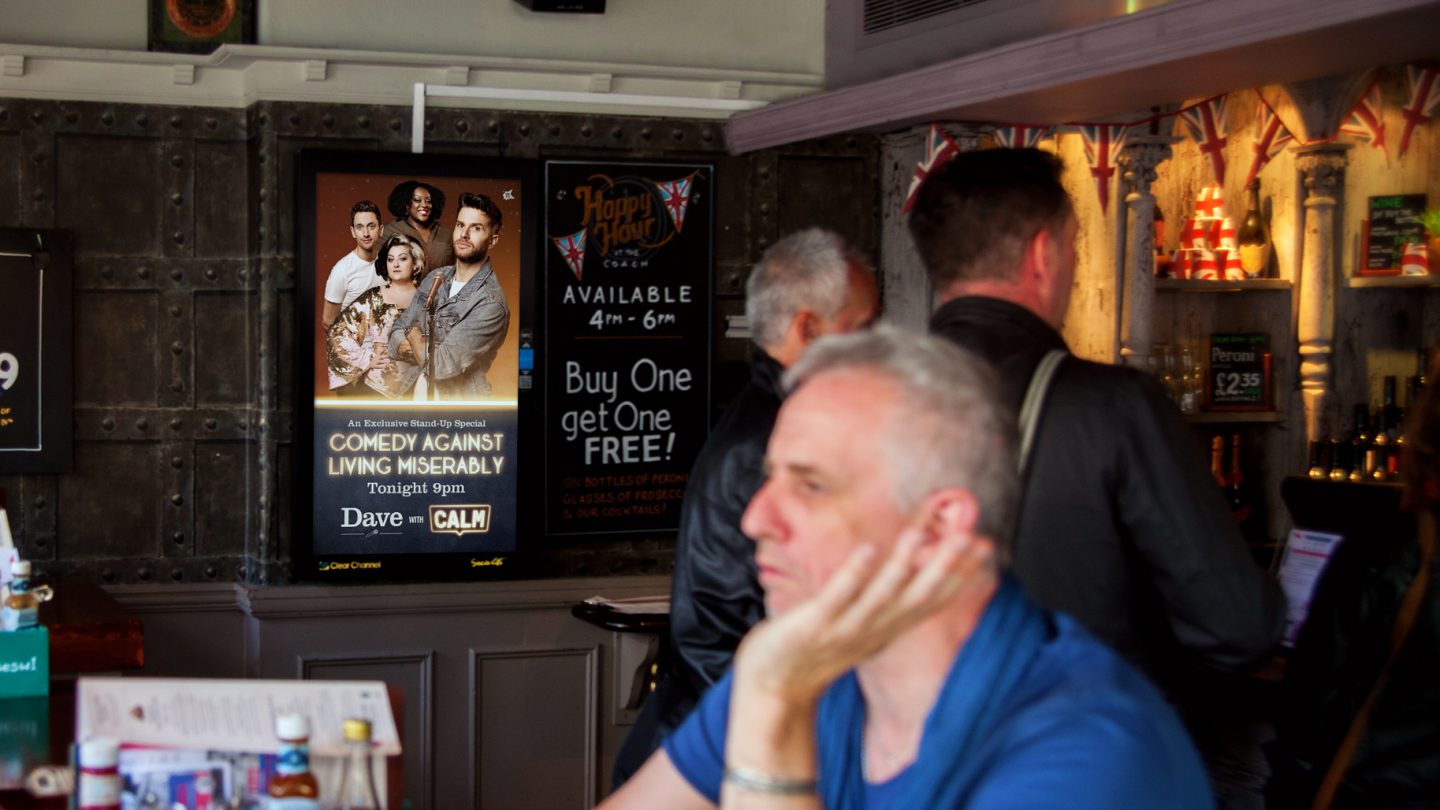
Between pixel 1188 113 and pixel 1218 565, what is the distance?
270 centimetres

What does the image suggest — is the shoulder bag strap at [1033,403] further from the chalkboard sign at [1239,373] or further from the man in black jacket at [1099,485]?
the chalkboard sign at [1239,373]

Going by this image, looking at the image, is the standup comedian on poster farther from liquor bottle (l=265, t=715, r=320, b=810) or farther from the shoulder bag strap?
liquor bottle (l=265, t=715, r=320, b=810)

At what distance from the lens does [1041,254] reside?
236cm

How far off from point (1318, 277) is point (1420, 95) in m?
0.91

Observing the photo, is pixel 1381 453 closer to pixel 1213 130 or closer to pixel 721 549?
pixel 1213 130

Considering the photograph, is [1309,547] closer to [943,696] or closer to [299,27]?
[943,696]

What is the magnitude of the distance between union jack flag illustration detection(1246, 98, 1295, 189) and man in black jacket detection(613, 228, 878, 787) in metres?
2.15

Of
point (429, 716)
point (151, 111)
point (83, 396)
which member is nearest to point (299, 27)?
point (151, 111)

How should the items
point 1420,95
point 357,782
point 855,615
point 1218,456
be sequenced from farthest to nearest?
point 1218,456
point 1420,95
point 357,782
point 855,615

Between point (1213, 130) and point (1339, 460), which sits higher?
point (1213, 130)

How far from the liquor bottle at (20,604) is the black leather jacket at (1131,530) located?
2.11 m

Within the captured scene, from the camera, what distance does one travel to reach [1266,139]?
467 cm

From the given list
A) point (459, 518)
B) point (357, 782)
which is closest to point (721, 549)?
point (357, 782)

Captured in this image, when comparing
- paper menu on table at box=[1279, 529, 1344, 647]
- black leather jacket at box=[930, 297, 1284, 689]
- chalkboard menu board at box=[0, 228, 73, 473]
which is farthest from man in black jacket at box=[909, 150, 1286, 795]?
chalkboard menu board at box=[0, 228, 73, 473]
